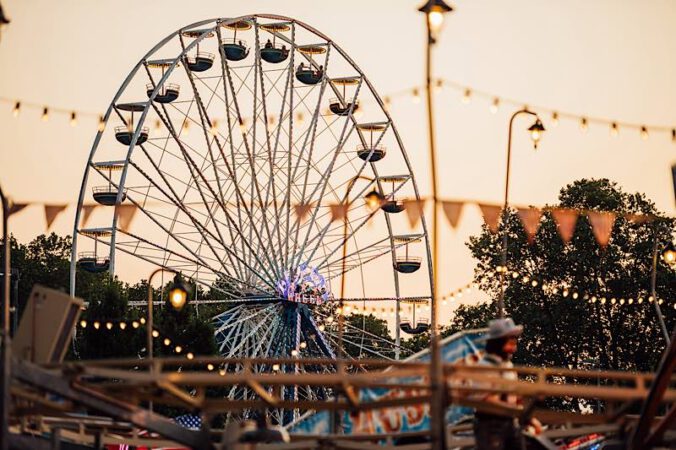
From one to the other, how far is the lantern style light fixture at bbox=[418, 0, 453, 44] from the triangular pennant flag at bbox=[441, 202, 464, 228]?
7.24 metres

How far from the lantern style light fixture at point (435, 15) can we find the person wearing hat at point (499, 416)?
3871mm

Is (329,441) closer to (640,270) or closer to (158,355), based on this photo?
(158,355)

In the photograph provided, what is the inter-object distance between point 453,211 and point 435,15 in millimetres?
7836

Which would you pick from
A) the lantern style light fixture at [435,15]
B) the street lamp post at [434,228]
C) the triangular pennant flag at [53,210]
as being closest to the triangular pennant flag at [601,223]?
the triangular pennant flag at [53,210]

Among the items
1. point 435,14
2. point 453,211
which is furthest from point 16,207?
point 435,14

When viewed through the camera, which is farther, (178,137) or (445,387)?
(178,137)

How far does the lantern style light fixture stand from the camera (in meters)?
22.2

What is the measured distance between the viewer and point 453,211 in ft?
97.0

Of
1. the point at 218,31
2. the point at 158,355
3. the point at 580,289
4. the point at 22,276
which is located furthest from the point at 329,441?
the point at 22,276

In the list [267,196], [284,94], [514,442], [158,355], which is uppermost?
[284,94]

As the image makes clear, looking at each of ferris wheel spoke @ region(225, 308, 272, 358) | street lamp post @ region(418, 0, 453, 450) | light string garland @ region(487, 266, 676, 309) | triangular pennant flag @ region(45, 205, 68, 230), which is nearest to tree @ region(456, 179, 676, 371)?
light string garland @ region(487, 266, 676, 309)

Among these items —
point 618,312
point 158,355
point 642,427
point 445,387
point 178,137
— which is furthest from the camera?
point 618,312

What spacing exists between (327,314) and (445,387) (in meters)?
38.5

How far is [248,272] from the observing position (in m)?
56.3
